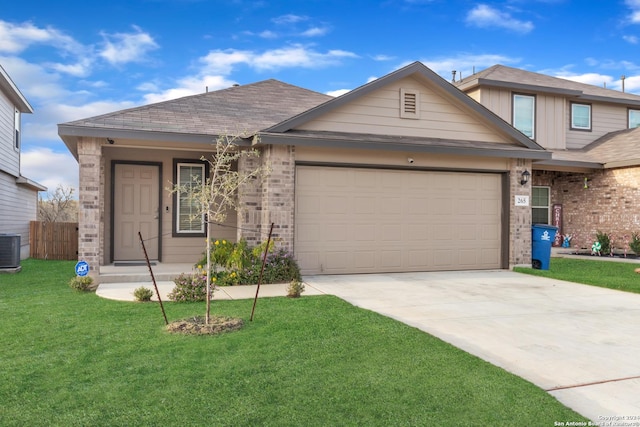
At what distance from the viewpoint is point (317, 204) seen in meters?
10.4

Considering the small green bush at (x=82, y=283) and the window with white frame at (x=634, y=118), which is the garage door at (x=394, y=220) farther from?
the window with white frame at (x=634, y=118)

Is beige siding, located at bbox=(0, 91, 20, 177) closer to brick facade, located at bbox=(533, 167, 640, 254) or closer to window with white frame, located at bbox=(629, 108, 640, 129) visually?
brick facade, located at bbox=(533, 167, 640, 254)

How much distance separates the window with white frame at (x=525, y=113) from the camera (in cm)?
1672

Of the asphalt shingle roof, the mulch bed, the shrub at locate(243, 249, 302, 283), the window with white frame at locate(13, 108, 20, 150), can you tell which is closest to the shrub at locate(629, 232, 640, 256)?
the asphalt shingle roof

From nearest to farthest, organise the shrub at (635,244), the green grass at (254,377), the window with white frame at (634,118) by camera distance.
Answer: the green grass at (254,377) → the shrub at (635,244) → the window with white frame at (634,118)

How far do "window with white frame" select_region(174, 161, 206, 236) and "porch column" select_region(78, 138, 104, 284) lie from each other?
2.22 m

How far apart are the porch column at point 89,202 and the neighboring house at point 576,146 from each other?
1185 centimetres

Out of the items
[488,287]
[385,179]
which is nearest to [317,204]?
[385,179]

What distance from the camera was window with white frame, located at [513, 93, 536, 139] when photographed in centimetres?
1672

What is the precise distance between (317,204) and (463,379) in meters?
6.50

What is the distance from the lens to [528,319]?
661 cm

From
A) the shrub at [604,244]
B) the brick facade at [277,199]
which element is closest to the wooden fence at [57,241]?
the brick facade at [277,199]

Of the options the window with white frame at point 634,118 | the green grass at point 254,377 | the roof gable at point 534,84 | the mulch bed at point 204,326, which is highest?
the roof gable at point 534,84

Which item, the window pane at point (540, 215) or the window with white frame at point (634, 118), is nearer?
the window pane at point (540, 215)
